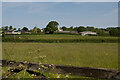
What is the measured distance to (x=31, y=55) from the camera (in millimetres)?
3092

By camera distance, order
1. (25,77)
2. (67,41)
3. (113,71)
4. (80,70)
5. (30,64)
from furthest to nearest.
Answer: (67,41) < (25,77) < (30,64) < (80,70) < (113,71)

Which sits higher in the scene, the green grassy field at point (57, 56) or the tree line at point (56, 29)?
the tree line at point (56, 29)

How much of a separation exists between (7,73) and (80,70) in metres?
1.65

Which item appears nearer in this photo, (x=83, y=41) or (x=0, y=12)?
(x=0, y=12)

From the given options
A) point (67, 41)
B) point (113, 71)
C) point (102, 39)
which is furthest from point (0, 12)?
point (102, 39)

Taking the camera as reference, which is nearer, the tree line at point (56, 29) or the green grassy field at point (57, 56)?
the green grassy field at point (57, 56)

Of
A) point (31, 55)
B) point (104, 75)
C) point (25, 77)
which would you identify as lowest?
point (25, 77)

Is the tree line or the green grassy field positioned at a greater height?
the tree line

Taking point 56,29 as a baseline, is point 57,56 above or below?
below

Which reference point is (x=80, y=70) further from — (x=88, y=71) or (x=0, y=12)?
(x=0, y=12)

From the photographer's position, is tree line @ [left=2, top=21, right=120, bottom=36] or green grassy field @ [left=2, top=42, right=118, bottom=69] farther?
tree line @ [left=2, top=21, right=120, bottom=36]

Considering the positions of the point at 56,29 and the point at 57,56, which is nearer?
the point at 56,29

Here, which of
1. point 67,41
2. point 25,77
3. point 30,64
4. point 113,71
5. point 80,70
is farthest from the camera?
point 67,41

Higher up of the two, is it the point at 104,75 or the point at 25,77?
the point at 104,75
